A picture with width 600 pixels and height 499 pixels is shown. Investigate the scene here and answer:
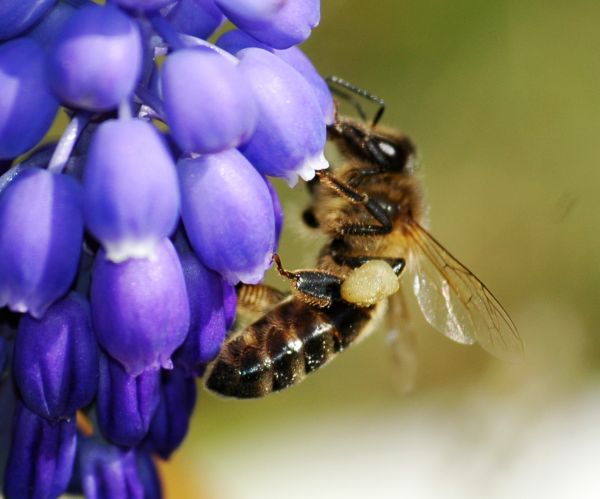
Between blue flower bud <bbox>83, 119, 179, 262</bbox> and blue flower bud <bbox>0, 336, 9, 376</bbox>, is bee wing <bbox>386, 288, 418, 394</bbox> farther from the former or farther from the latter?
blue flower bud <bbox>83, 119, 179, 262</bbox>

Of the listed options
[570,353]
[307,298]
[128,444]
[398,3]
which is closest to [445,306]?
[307,298]

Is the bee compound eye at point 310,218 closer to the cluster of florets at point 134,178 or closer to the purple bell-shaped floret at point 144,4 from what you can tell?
the cluster of florets at point 134,178

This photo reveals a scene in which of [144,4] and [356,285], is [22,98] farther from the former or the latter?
[356,285]

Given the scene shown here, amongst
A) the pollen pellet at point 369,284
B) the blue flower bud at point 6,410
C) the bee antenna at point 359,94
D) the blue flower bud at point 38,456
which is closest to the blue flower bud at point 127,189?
the blue flower bud at point 38,456

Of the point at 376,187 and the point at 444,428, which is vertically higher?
the point at 376,187

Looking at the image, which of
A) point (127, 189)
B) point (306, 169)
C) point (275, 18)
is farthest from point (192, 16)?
point (127, 189)

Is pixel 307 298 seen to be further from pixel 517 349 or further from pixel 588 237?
pixel 588 237
